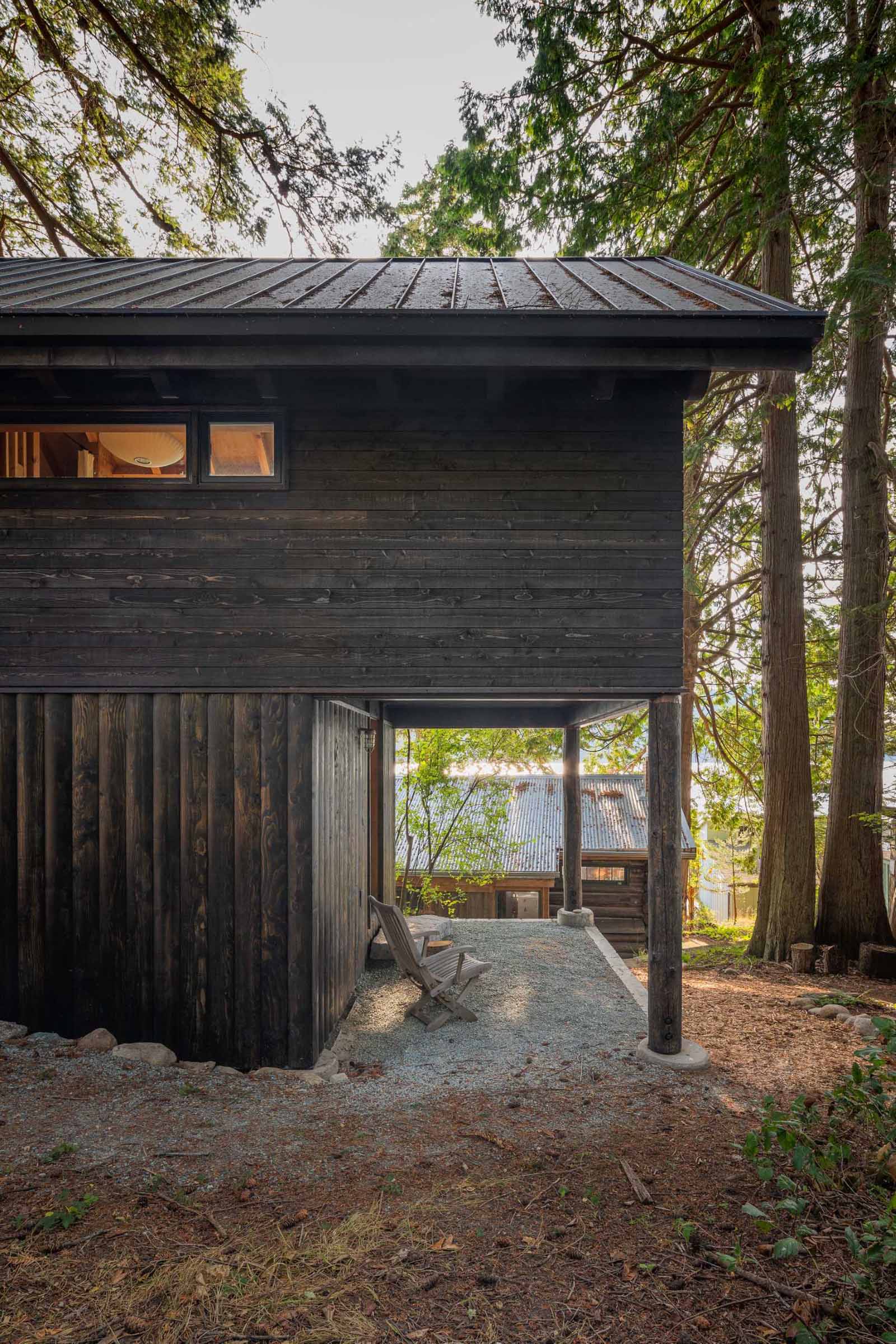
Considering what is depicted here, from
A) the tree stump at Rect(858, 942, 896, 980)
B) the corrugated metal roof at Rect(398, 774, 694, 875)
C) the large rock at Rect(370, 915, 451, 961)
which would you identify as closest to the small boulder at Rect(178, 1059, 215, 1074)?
the large rock at Rect(370, 915, 451, 961)

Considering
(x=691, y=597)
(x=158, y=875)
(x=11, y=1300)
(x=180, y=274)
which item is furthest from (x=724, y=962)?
(x=180, y=274)

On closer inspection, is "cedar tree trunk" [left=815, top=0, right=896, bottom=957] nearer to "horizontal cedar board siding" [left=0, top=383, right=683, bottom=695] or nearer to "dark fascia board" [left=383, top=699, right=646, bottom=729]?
"dark fascia board" [left=383, top=699, right=646, bottom=729]

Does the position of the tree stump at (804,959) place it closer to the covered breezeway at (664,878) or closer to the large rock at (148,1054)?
the covered breezeway at (664,878)

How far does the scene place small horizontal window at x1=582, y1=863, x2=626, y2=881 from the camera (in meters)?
15.6

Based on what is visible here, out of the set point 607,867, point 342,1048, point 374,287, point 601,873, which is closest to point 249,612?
point 374,287

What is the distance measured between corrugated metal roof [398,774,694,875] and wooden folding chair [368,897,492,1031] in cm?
862

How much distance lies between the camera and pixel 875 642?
8016 millimetres

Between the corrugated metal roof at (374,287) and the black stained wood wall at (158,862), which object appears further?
the black stained wood wall at (158,862)

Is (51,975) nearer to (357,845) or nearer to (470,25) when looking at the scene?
(357,845)

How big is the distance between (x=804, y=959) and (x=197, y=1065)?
609 centimetres

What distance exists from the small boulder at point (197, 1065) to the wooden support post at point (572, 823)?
5.50 meters

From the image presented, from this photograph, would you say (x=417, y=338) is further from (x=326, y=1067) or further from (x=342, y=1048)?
(x=342, y=1048)

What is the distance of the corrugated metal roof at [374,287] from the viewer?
13.9ft

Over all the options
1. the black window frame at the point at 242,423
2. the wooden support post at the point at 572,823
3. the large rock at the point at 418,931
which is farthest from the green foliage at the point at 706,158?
the large rock at the point at 418,931
